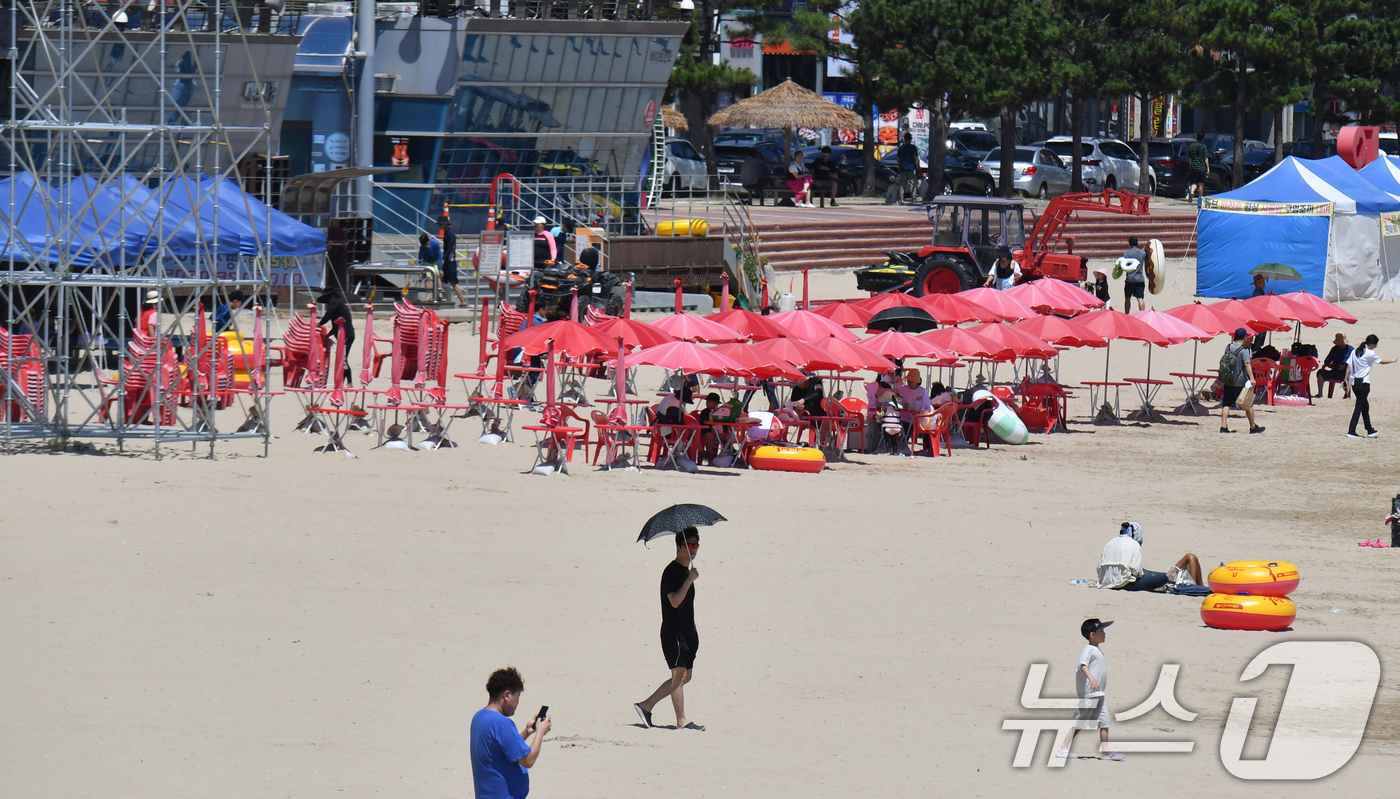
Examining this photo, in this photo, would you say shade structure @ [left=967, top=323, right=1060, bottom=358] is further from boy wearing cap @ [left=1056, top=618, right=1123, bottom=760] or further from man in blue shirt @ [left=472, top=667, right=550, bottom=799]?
man in blue shirt @ [left=472, top=667, right=550, bottom=799]

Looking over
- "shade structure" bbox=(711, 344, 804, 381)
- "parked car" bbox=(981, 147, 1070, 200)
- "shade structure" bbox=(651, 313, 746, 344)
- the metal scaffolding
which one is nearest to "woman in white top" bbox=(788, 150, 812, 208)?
"parked car" bbox=(981, 147, 1070, 200)

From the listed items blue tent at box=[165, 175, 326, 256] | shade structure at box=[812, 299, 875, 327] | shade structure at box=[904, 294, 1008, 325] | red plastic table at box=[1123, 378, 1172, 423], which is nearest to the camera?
shade structure at box=[812, 299, 875, 327]

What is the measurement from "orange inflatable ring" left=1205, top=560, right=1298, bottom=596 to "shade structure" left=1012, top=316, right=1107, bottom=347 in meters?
8.61

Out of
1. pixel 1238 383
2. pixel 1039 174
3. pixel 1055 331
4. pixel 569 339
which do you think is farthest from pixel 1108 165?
pixel 569 339

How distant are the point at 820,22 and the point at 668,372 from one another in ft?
75.6

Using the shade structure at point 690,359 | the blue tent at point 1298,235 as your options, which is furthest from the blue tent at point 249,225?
the blue tent at point 1298,235

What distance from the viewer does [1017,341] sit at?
20.5 m

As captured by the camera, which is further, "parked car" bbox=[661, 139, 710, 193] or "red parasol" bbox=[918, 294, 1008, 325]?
"parked car" bbox=[661, 139, 710, 193]

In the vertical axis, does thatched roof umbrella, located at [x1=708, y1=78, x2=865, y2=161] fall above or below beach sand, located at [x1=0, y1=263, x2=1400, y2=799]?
above

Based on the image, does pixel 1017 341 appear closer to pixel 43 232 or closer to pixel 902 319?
pixel 902 319

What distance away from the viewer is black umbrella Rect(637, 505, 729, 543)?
365 inches

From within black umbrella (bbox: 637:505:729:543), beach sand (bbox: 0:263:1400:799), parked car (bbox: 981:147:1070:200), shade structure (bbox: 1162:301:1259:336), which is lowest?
beach sand (bbox: 0:263:1400:799)

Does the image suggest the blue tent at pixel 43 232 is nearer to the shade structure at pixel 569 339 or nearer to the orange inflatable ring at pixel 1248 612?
the shade structure at pixel 569 339

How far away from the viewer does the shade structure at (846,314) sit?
22.1m
